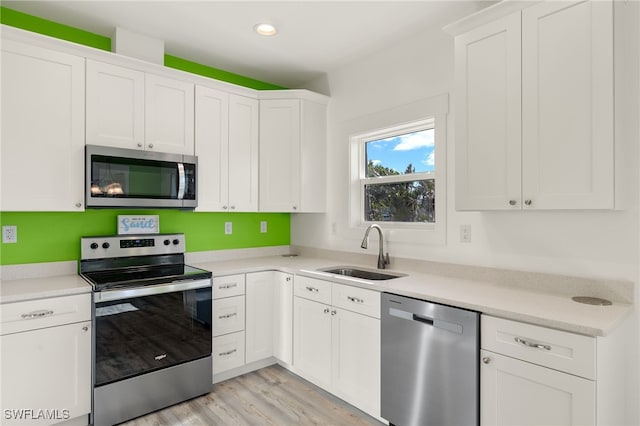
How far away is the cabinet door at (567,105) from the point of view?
5.18ft

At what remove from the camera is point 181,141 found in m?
2.75

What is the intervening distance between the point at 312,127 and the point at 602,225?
2259 millimetres

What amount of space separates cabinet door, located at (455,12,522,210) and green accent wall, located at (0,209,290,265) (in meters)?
2.07

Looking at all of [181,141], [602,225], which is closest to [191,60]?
[181,141]

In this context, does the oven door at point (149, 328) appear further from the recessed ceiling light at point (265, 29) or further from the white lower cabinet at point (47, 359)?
the recessed ceiling light at point (265, 29)

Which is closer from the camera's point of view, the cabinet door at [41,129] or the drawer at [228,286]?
the cabinet door at [41,129]

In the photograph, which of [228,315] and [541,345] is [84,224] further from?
[541,345]

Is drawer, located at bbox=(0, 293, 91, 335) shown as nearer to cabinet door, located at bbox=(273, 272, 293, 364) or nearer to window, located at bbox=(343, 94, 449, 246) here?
cabinet door, located at bbox=(273, 272, 293, 364)

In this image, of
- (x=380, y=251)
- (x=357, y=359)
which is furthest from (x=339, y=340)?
(x=380, y=251)

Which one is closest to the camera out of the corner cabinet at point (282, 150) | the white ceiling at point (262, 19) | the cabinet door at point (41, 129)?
the cabinet door at point (41, 129)

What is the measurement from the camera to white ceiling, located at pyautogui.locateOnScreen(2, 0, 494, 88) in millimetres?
2283

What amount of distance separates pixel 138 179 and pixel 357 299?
1.70 meters

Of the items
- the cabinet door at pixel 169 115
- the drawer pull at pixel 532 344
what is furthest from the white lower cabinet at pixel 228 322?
the drawer pull at pixel 532 344

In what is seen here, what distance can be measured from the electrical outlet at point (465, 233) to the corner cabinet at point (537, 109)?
34 cm
